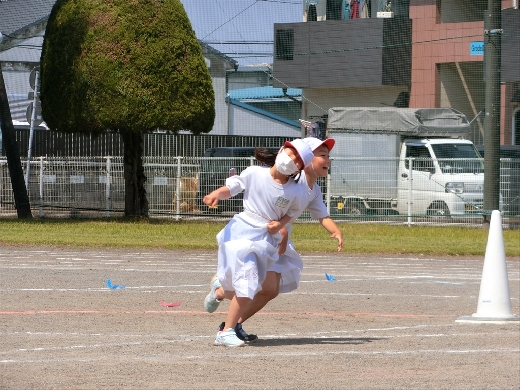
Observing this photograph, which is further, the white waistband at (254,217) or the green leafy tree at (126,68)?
the green leafy tree at (126,68)

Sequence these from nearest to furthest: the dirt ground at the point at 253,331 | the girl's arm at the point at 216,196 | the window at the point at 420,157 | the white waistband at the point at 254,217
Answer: the dirt ground at the point at 253,331
the girl's arm at the point at 216,196
the white waistband at the point at 254,217
the window at the point at 420,157

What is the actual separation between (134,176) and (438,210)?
7780 millimetres

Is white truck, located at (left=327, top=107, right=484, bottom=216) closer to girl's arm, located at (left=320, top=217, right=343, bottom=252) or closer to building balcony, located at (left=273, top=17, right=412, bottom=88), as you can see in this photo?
building balcony, located at (left=273, top=17, right=412, bottom=88)

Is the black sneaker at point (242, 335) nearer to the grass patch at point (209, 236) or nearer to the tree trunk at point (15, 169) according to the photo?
the grass patch at point (209, 236)

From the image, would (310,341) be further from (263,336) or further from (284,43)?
(284,43)

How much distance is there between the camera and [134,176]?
29.2 m

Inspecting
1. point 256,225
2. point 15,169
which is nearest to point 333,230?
point 256,225

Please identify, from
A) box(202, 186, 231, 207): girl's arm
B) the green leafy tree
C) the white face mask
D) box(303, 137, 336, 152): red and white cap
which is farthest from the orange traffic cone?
the green leafy tree

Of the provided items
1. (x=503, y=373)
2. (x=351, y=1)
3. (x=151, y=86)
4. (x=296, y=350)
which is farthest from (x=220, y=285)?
(x=351, y=1)

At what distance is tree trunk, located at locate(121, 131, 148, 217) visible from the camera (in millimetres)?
29234

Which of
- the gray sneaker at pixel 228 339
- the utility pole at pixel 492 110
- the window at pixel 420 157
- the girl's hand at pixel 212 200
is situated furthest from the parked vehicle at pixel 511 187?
the girl's hand at pixel 212 200

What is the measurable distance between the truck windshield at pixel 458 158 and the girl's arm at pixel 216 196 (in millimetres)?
19260

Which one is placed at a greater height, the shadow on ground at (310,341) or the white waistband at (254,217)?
the white waistband at (254,217)

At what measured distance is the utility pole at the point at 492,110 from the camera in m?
26.7
